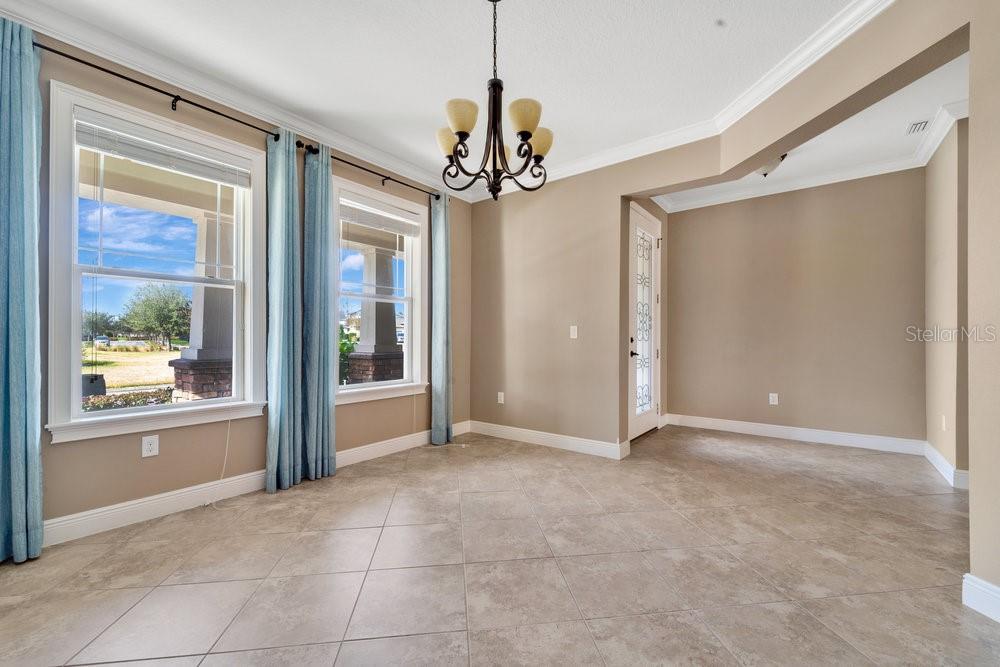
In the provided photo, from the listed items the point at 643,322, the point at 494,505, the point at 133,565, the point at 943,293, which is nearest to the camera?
the point at 133,565

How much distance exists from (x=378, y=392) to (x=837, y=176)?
4.94 m

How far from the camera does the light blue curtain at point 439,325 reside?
420 cm

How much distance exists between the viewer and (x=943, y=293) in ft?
10.8

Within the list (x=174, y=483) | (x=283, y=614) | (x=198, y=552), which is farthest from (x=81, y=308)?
(x=283, y=614)

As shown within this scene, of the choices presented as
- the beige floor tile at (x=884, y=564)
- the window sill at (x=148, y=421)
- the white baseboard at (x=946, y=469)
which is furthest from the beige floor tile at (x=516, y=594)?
the white baseboard at (x=946, y=469)

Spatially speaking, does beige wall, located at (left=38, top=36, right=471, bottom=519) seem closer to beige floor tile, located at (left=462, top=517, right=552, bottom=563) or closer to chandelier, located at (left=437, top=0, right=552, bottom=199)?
beige floor tile, located at (left=462, top=517, right=552, bottom=563)

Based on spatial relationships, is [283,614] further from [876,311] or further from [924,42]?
[876,311]

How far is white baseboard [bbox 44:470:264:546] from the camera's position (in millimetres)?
2193

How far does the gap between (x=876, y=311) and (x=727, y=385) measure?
151 centimetres

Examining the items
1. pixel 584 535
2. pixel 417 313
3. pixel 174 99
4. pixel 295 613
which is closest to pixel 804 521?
pixel 584 535

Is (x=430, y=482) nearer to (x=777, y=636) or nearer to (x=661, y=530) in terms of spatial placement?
(x=661, y=530)

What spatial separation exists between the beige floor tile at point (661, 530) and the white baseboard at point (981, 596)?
922 mm

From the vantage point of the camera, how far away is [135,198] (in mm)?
2527

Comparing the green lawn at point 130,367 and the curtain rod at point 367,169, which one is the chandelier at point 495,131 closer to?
the curtain rod at point 367,169
